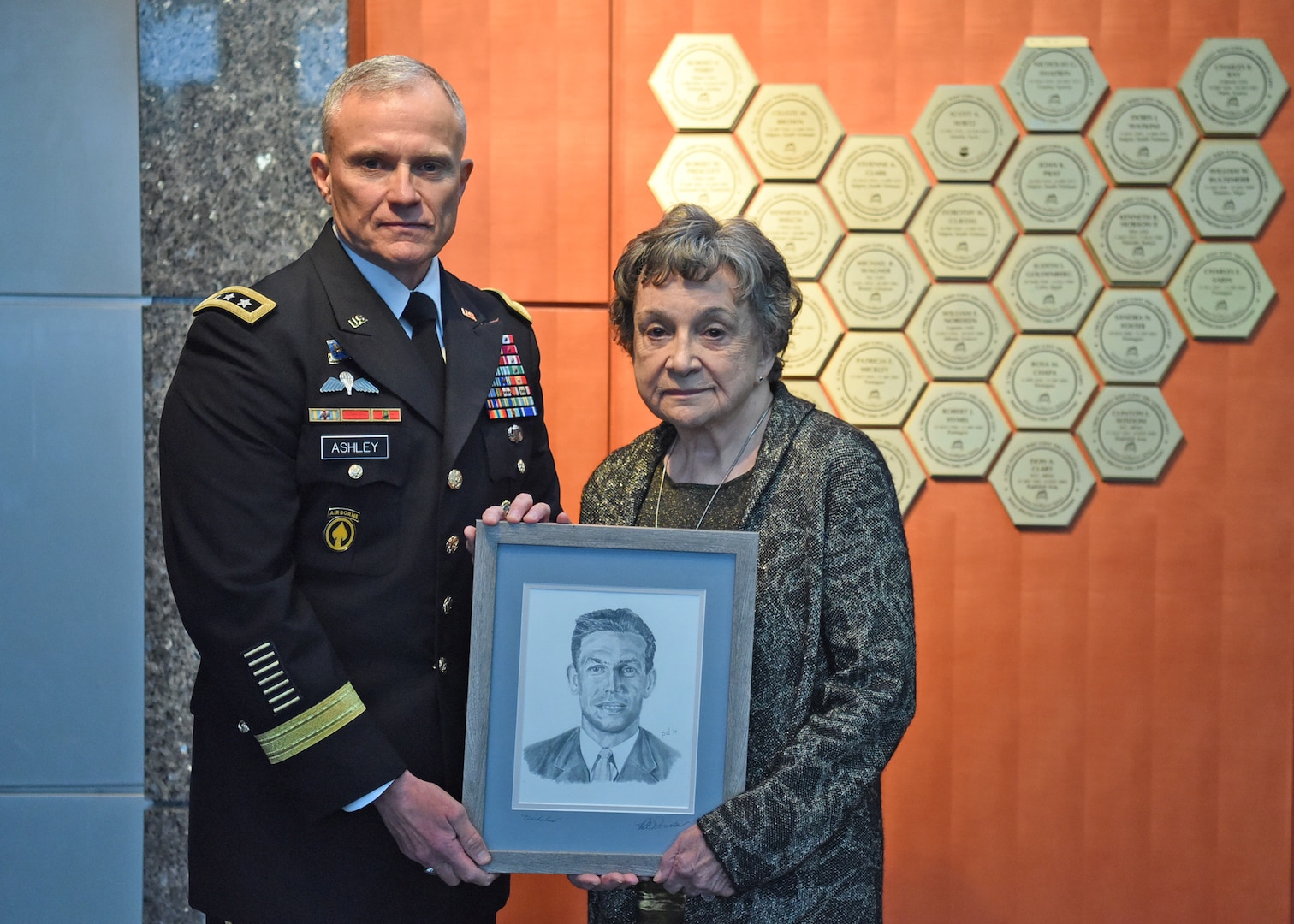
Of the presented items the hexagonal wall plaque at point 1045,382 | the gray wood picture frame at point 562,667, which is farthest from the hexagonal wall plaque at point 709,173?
the gray wood picture frame at point 562,667

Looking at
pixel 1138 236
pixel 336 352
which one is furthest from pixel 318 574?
pixel 1138 236

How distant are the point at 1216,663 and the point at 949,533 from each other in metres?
0.72

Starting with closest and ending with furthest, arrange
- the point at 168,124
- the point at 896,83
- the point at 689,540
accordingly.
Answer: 1. the point at 689,540
2. the point at 168,124
3. the point at 896,83

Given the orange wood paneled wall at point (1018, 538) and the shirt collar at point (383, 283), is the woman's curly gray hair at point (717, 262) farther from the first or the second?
the orange wood paneled wall at point (1018, 538)

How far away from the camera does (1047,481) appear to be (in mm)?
2744

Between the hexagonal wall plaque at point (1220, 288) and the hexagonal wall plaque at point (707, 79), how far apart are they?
3.77 feet

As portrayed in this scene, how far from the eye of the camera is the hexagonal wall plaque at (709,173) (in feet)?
8.93

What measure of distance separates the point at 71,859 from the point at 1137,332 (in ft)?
9.34

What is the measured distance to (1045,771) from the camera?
2.77 meters

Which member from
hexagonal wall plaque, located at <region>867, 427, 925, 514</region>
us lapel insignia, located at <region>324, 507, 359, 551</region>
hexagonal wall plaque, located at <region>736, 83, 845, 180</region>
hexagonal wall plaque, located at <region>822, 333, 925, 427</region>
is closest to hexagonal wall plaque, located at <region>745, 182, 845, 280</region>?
hexagonal wall plaque, located at <region>736, 83, 845, 180</region>

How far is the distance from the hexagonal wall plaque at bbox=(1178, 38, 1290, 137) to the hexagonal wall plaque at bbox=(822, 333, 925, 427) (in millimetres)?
905

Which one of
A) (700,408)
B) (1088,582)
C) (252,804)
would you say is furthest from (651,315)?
(1088,582)

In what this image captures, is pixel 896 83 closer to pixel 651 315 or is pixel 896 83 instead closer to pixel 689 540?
pixel 651 315

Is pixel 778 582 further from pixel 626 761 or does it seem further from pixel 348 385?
pixel 348 385
